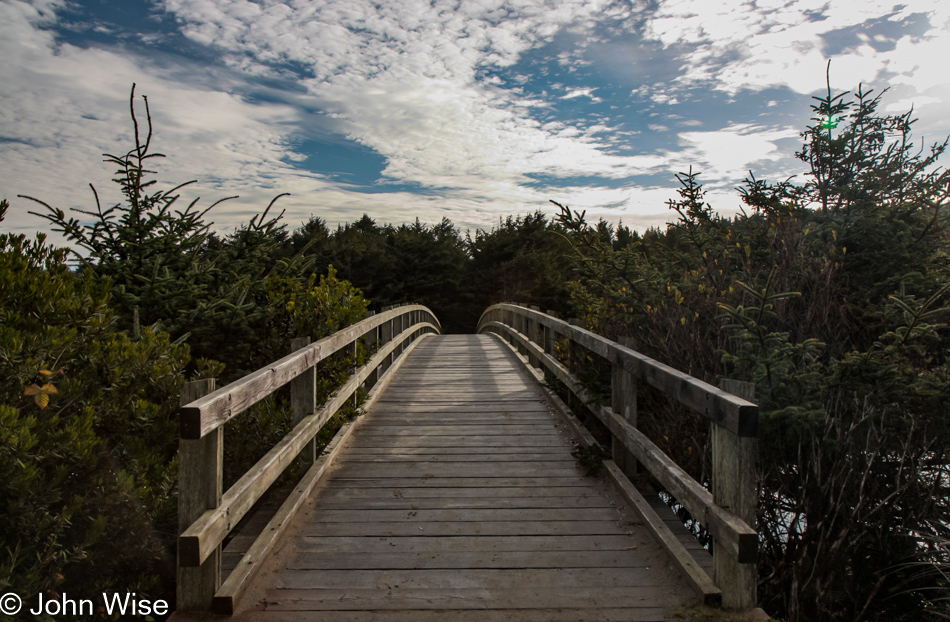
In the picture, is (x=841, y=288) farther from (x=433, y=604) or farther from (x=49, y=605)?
(x=49, y=605)

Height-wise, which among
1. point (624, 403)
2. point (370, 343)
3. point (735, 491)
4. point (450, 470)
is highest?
point (370, 343)

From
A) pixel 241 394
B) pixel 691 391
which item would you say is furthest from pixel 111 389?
pixel 691 391

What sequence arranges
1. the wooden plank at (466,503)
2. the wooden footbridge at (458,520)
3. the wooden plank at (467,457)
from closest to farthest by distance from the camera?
the wooden footbridge at (458,520) < the wooden plank at (466,503) < the wooden plank at (467,457)

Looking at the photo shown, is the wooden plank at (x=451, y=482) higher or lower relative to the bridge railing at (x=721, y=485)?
lower

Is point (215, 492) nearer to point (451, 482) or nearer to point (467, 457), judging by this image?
point (451, 482)

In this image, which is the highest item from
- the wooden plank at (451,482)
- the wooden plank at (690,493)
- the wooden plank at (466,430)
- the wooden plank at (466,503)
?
the wooden plank at (690,493)

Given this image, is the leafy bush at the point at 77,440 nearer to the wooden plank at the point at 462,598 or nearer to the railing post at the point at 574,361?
the wooden plank at the point at 462,598

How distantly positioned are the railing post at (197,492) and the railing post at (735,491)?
2.17 meters

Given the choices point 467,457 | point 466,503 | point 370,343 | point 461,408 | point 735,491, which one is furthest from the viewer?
point 370,343

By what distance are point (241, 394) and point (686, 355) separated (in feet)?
12.7

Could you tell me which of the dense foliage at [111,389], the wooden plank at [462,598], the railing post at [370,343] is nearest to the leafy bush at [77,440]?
the dense foliage at [111,389]

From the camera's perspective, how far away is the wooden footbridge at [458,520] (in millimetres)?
2484

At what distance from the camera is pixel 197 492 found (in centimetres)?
241

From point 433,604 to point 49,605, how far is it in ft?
4.99
